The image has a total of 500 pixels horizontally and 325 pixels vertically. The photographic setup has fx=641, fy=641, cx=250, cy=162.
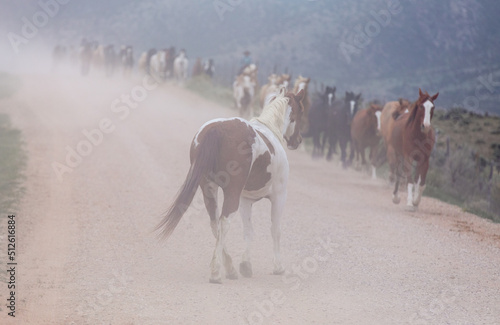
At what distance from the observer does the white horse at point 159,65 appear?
132ft

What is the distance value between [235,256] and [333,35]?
74.7 metres

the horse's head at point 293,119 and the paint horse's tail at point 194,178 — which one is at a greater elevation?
the horse's head at point 293,119

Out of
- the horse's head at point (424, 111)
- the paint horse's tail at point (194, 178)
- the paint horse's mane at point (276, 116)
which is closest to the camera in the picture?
the paint horse's tail at point (194, 178)

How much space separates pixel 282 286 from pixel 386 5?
79.8 meters

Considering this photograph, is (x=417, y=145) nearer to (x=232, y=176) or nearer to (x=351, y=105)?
(x=232, y=176)

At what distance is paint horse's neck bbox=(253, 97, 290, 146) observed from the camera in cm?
804

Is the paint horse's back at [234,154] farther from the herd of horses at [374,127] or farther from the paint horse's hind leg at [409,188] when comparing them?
the paint horse's hind leg at [409,188]

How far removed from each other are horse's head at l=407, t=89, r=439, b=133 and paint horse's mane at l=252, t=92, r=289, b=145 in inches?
194

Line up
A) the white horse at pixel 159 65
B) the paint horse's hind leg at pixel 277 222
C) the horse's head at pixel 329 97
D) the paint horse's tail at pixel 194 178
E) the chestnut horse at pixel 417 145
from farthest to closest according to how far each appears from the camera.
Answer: the white horse at pixel 159 65 < the horse's head at pixel 329 97 < the chestnut horse at pixel 417 145 < the paint horse's hind leg at pixel 277 222 < the paint horse's tail at pixel 194 178

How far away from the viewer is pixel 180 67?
39125mm

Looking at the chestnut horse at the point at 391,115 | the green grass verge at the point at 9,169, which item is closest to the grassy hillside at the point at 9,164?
the green grass verge at the point at 9,169

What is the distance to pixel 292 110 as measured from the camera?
340 inches

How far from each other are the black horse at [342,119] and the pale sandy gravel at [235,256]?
4059 millimetres

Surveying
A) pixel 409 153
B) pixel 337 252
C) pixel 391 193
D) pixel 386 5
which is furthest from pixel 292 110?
pixel 386 5
